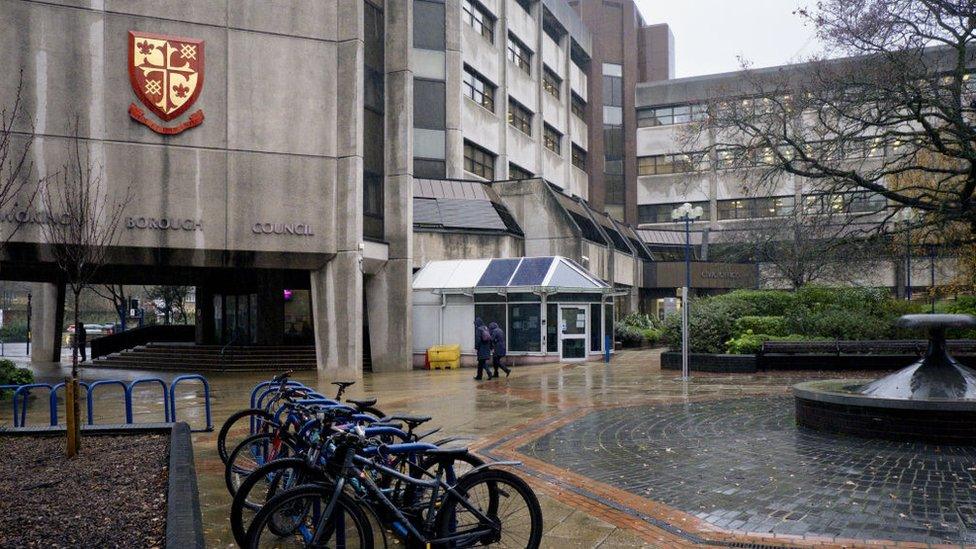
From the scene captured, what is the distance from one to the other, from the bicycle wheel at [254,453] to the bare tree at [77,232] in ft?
7.38

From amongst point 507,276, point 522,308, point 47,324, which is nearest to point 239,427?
point 522,308

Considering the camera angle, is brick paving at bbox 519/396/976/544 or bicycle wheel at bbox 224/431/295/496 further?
bicycle wheel at bbox 224/431/295/496

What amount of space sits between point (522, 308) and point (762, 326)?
8655 millimetres

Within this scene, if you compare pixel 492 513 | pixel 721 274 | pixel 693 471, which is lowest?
pixel 693 471

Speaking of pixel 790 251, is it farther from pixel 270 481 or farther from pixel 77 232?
pixel 270 481

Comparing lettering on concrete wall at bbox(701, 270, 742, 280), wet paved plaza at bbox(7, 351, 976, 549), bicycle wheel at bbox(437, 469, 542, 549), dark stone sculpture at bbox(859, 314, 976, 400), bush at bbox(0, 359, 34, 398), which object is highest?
lettering on concrete wall at bbox(701, 270, 742, 280)

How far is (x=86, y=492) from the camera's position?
255 inches

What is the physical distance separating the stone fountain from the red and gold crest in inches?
716

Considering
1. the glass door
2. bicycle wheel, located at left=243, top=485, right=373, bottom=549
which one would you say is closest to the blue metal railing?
bicycle wheel, located at left=243, top=485, right=373, bottom=549

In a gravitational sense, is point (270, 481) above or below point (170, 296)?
below

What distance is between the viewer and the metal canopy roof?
2728 cm

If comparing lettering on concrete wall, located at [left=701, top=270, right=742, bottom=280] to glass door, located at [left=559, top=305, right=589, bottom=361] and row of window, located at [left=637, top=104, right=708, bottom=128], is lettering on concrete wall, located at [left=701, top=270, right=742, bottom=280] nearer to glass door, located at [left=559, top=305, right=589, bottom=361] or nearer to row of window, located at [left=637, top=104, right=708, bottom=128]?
row of window, located at [left=637, top=104, right=708, bottom=128]

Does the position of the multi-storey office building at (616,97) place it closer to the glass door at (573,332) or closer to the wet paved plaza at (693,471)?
the glass door at (573,332)

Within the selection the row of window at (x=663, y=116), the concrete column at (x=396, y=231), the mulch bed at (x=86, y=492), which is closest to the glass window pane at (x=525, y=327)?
the concrete column at (x=396, y=231)
